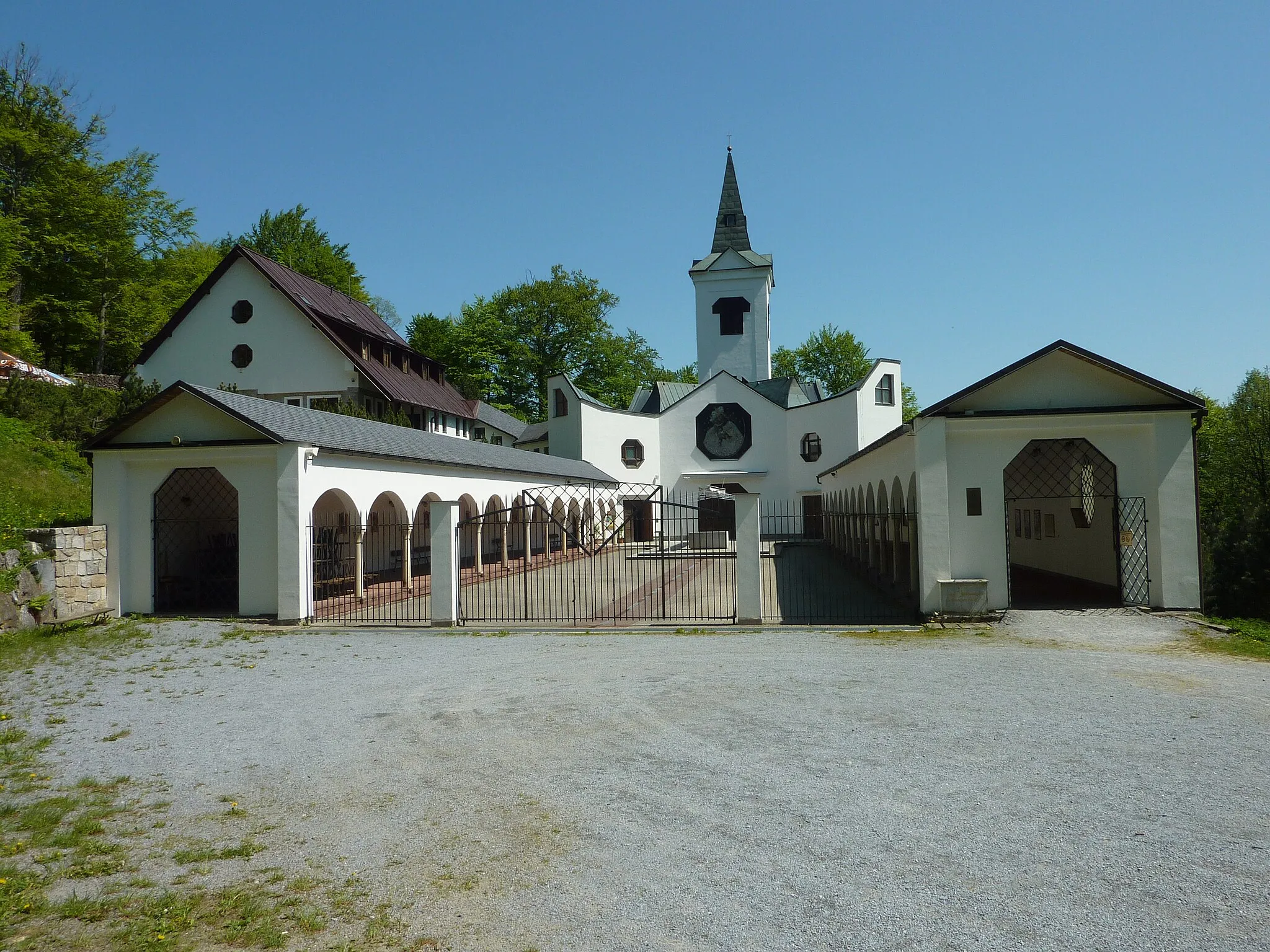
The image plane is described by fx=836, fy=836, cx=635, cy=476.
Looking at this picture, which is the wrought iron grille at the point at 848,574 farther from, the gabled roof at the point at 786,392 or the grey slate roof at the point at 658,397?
the grey slate roof at the point at 658,397

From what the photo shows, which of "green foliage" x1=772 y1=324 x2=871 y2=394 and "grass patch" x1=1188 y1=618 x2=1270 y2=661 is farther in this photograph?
"green foliage" x1=772 y1=324 x2=871 y2=394

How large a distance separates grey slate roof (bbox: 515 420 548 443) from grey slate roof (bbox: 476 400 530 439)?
23cm

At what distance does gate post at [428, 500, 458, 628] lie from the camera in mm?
14102

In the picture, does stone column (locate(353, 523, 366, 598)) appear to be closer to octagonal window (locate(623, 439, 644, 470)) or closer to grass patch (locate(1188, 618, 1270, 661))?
grass patch (locate(1188, 618, 1270, 661))

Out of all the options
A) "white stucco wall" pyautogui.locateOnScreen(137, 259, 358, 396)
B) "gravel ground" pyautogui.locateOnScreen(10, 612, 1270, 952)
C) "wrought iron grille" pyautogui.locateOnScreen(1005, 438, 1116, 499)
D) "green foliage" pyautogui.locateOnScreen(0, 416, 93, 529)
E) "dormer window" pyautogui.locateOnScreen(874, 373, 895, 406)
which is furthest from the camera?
"dormer window" pyautogui.locateOnScreen(874, 373, 895, 406)

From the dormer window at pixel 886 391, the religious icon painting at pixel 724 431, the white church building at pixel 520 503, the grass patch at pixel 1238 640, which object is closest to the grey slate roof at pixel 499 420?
the white church building at pixel 520 503

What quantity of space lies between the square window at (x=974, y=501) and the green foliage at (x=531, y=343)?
43437mm

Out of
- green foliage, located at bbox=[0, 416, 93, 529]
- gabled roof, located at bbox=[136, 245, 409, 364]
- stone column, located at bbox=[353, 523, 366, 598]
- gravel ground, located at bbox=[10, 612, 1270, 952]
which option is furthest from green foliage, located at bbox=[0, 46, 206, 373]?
gravel ground, located at bbox=[10, 612, 1270, 952]

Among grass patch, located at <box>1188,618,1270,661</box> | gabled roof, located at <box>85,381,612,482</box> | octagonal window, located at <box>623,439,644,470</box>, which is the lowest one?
grass patch, located at <box>1188,618,1270,661</box>

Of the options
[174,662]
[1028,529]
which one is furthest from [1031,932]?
[1028,529]

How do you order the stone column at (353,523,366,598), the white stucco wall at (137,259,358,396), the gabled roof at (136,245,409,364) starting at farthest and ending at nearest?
the white stucco wall at (137,259,358,396)
the gabled roof at (136,245,409,364)
the stone column at (353,523,366,598)

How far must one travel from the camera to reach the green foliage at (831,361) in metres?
66.3

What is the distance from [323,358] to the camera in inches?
1233

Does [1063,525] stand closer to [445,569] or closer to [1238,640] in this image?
[1238,640]
